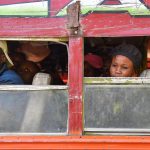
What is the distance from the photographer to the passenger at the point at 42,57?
4156 millimetres

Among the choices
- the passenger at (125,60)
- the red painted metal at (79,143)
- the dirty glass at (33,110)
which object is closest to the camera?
the red painted metal at (79,143)

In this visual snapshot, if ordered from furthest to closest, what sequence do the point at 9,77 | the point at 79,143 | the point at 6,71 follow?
1. the point at 6,71
2. the point at 9,77
3. the point at 79,143

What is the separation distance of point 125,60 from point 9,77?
A: 0.91 meters

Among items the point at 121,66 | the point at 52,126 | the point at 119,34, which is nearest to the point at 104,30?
the point at 119,34

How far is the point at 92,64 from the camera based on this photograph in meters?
4.23

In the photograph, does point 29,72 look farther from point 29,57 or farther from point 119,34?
point 119,34

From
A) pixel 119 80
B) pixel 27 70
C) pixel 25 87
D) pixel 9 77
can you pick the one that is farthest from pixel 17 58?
pixel 119 80

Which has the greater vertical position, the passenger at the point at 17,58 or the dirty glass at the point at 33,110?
the passenger at the point at 17,58

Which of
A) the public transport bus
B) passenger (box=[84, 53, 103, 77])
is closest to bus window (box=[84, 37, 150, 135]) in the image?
the public transport bus

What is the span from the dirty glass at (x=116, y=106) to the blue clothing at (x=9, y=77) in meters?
0.57

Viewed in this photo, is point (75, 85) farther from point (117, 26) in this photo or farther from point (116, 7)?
point (116, 7)

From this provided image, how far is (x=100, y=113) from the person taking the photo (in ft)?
12.3

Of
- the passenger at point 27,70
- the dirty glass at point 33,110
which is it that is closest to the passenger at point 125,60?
the dirty glass at point 33,110

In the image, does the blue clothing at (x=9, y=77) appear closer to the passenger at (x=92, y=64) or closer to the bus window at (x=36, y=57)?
the bus window at (x=36, y=57)
